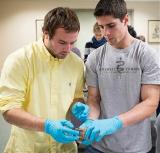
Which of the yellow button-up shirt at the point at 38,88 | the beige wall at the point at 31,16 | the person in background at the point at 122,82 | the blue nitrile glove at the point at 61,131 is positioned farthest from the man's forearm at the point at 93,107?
the beige wall at the point at 31,16

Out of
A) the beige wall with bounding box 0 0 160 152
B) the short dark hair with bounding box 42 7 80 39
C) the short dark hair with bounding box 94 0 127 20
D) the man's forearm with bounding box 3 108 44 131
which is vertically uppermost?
the beige wall with bounding box 0 0 160 152

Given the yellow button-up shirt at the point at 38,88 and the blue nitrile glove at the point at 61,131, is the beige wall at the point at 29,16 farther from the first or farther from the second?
the blue nitrile glove at the point at 61,131

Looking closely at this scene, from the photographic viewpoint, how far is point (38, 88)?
1336 millimetres

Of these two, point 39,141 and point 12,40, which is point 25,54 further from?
point 12,40

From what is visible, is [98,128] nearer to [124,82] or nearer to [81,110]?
[81,110]

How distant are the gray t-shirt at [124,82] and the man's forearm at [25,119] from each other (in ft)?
1.21

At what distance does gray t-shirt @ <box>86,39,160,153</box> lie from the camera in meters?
1.36

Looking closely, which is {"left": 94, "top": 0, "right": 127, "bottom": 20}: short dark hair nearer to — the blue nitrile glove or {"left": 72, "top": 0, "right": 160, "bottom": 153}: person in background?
{"left": 72, "top": 0, "right": 160, "bottom": 153}: person in background

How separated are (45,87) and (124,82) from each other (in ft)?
1.24

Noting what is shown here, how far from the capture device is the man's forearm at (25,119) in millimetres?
1209

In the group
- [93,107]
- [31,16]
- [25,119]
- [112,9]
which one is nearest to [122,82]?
[93,107]

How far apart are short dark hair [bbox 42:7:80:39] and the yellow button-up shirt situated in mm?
129

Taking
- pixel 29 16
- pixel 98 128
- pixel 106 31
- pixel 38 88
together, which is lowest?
pixel 98 128

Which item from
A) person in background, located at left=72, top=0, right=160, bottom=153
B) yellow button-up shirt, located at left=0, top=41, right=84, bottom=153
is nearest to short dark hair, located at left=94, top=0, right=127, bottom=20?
person in background, located at left=72, top=0, right=160, bottom=153
